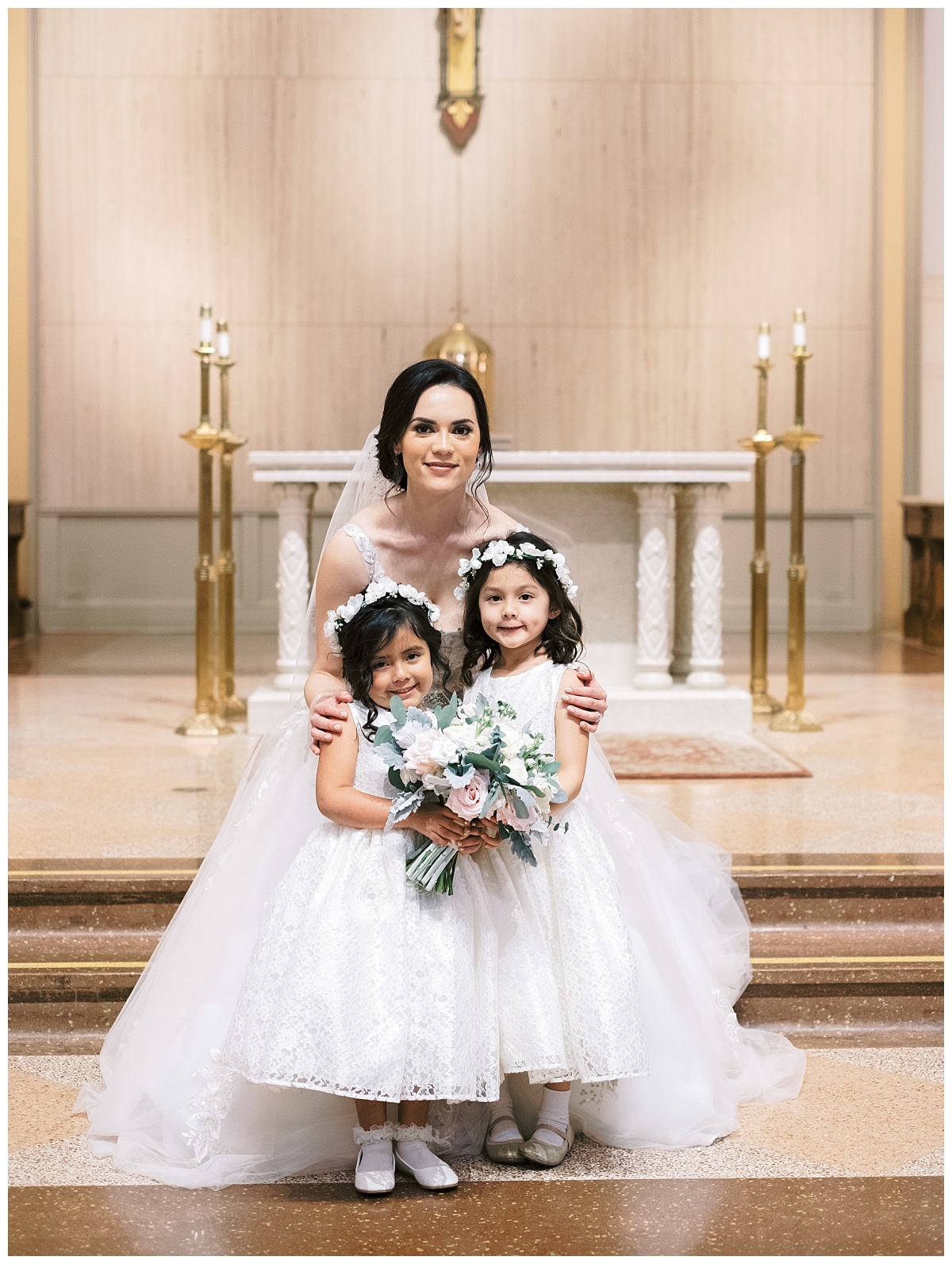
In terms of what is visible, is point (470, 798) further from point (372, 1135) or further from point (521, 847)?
point (372, 1135)

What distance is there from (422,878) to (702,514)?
4019mm

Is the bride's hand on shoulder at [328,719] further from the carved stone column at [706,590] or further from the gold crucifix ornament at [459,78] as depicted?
the gold crucifix ornament at [459,78]

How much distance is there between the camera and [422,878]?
2.76 m

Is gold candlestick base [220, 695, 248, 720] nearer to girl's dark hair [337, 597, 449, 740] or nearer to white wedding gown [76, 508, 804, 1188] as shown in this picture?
white wedding gown [76, 508, 804, 1188]

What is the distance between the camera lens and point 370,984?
2.72 m

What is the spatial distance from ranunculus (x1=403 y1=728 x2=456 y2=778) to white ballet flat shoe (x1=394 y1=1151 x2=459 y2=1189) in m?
0.76

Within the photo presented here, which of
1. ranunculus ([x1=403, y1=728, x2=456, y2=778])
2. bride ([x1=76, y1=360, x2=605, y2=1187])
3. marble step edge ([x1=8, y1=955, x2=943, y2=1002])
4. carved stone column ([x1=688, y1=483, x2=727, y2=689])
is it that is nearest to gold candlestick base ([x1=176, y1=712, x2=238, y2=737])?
carved stone column ([x1=688, y1=483, x2=727, y2=689])

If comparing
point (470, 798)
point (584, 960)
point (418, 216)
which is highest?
point (418, 216)

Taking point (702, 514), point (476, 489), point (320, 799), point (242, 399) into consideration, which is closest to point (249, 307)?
point (242, 399)

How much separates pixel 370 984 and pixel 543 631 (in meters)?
0.86

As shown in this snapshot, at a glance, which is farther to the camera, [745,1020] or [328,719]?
[745,1020]

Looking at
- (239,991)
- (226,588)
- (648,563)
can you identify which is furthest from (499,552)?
(226,588)

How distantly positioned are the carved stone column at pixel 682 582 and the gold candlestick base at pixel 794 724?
48 centimetres

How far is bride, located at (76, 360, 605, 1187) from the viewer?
9.49ft
